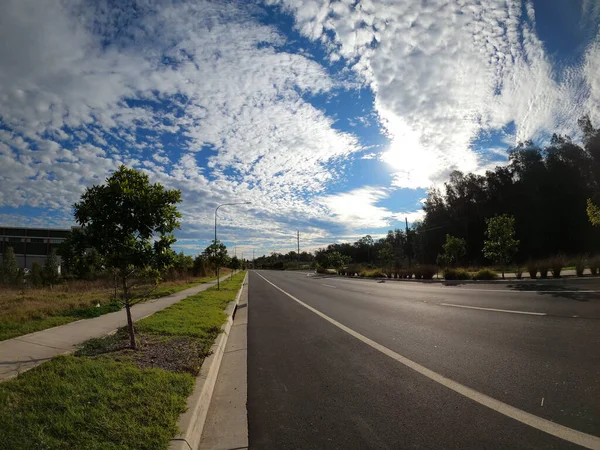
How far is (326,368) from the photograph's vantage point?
5.86 m

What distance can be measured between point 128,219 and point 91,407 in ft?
11.8

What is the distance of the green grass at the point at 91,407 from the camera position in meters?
3.12

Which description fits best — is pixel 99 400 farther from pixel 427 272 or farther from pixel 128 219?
pixel 427 272

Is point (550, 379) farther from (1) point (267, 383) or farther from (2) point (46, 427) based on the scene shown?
(2) point (46, 427)

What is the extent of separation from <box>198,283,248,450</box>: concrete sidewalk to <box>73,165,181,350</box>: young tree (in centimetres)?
202

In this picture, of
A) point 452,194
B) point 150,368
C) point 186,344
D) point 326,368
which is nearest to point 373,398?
point 326,368

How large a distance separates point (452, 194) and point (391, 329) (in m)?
56.1

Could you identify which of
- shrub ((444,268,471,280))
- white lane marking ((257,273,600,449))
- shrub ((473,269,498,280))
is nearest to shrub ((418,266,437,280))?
shrub ((444,268,471,280))

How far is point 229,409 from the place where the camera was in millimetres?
4500

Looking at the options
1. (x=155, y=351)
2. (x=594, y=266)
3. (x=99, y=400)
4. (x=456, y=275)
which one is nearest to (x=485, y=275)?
(x=456, y=275)

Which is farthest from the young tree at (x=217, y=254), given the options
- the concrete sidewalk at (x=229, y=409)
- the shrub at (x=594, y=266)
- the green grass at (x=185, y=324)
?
the shrub at (x=594, y=266)

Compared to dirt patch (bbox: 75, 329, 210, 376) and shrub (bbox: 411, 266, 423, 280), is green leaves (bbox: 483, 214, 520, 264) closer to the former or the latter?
shrub (bbox: 411, 266, 423, 280)

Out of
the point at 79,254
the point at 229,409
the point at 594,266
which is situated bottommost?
the point at 229,409

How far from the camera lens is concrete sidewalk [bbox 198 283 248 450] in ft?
11.8
